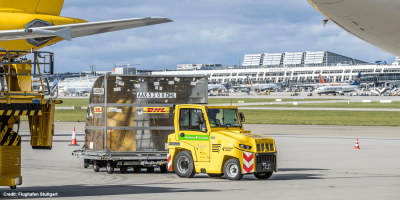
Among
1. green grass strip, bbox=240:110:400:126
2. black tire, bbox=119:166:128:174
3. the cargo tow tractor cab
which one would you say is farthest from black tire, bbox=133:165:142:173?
green grass strip, bbox=240:110:400:126

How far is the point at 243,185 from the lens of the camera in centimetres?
1294

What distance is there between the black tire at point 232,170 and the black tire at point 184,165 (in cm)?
107

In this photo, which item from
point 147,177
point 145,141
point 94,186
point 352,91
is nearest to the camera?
point 94,186

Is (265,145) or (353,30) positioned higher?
(353,30)

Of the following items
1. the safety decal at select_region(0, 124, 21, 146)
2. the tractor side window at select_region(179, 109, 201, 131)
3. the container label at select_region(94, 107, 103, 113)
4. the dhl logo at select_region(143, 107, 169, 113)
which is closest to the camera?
the safety decal at select_region(0, 124, 21, 146)

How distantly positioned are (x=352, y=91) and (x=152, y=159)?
142364mm

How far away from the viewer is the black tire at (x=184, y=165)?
14.3 m

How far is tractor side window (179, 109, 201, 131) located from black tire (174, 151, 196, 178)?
2.62ft

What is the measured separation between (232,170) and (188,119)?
6.97ft

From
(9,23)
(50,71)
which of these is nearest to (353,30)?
(50,71)

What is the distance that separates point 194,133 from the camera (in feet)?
47.2

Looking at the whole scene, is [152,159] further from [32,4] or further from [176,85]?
[32,4]

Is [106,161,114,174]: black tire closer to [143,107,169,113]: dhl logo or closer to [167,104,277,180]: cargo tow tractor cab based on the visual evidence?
[167,104,277,180]: cargo tow tractor cab

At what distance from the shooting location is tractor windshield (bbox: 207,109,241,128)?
14.4m
